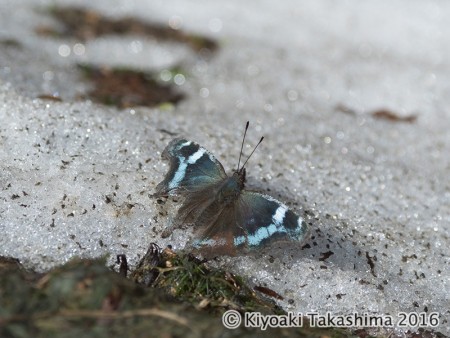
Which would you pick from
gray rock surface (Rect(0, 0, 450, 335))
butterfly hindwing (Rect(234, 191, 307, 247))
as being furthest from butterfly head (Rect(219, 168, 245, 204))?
gray rock surface (Rect(0, 0, 450, 335))

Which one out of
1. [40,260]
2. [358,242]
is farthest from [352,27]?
[40,260]

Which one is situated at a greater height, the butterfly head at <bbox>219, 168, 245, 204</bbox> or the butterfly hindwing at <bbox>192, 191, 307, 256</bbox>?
the butterfly head at <bbox>219, 168, 245, 204</bbox>

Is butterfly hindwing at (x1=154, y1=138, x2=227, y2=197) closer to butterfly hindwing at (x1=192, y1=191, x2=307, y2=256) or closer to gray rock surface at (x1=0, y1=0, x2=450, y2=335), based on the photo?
gray rock surface at (x1=0, y1=0, x2=450, y2=335)

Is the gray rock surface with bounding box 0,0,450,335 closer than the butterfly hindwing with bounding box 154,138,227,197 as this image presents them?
Yes

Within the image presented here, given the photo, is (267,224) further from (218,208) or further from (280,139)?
(280,139)

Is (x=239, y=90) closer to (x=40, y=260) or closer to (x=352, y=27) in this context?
(x=352, y=27)

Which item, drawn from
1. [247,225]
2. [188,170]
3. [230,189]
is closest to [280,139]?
[188,170]

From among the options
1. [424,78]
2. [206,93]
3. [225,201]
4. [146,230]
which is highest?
[424,78]

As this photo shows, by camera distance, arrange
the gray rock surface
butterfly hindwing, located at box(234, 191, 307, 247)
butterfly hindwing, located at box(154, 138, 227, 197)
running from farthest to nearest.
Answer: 1. butterfly hindwing, located at box(154, 138, 227, 197)
2. the gray rock surface
3. butterfly hindwing, located at box(234, 191, 307, 247)
